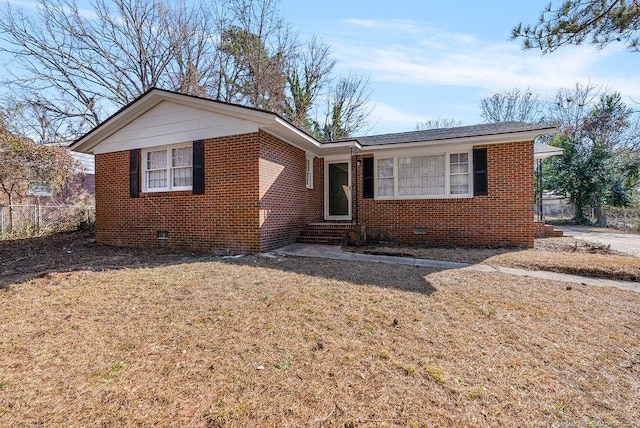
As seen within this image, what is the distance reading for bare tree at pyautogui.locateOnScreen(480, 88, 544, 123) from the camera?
28.1 metres

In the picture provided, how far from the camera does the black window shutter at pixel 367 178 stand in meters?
9.62

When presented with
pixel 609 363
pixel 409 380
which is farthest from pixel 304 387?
pixel 609 363

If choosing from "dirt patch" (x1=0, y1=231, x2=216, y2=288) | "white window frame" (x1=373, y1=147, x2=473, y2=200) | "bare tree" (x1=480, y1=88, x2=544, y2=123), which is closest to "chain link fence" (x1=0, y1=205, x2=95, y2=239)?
"dirt patch" (x1=0, y1=231, x2=216, y2=288)

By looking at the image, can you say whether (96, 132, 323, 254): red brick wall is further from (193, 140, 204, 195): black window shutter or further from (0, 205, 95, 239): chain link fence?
(0, 205, 95, 239): chain link fence

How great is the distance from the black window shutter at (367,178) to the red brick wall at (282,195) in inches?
70.9

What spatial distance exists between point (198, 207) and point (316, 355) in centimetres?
638

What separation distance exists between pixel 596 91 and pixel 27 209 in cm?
3663

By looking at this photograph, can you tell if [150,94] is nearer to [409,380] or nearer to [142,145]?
[142,145]

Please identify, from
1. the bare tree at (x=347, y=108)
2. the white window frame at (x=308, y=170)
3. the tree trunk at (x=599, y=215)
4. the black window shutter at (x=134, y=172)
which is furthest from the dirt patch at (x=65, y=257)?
the tree trunk at (x=599, y=215)

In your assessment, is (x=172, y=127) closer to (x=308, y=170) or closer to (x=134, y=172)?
(x=134, y=172)

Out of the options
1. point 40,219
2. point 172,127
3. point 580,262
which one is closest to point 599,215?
point 580,262

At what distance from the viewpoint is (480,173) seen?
8.45m

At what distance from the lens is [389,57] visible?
35.3ft

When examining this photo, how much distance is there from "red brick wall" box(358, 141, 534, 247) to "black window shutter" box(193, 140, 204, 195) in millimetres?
5229
